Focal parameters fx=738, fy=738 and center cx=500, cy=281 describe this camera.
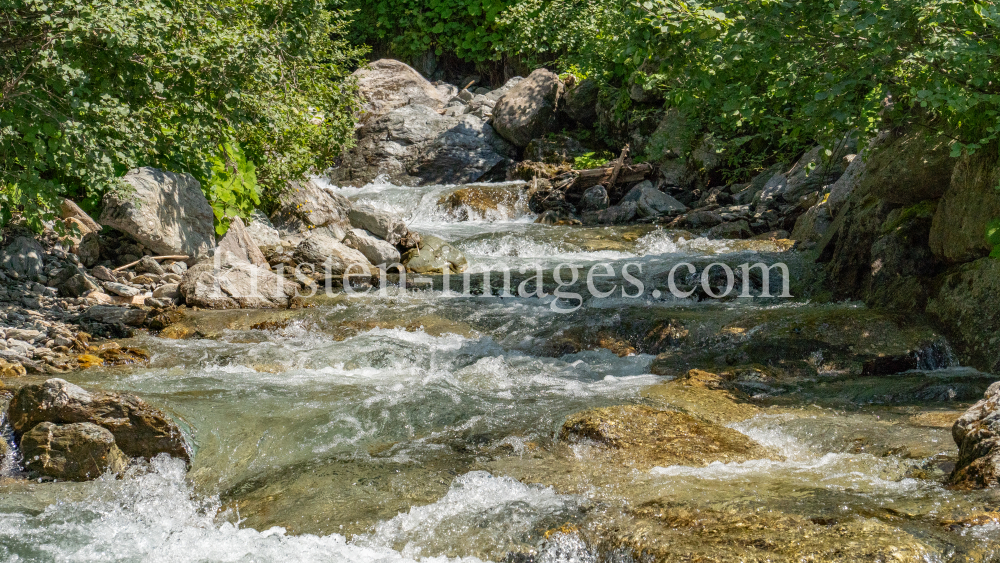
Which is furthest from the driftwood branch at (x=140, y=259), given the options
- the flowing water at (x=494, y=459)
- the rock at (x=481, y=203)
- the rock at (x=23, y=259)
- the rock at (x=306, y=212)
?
the rock at (x=481, y=203)

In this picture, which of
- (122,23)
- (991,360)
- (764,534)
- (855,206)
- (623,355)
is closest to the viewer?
(764,534)

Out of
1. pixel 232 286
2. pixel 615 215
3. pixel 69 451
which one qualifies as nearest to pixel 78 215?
pixel 232 286

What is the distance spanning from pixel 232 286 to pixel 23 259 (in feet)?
6.97

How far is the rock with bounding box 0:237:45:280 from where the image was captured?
7.75 meters

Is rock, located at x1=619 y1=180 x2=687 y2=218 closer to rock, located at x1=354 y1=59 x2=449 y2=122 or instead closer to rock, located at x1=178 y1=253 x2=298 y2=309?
rock, located at x1=178 y1=253 x2=298 y2=309

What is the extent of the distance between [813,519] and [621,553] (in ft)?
2.79

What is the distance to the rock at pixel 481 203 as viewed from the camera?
1529 cm

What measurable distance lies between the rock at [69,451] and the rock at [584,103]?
1588 centimetres

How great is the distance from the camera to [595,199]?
592 inches

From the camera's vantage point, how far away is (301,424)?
5.10 metres

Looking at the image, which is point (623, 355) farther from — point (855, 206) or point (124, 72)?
point (124, 72)

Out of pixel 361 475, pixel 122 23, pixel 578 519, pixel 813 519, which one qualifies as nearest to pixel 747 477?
pixel 813 519

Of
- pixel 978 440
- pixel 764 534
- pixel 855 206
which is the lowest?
pixel 764 534

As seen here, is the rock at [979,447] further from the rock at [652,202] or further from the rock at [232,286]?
the rock at [652,202]
